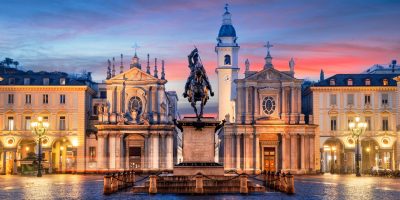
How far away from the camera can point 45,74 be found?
102750mm

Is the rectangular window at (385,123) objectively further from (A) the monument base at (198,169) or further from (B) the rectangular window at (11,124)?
(A) the monument base at (198,169)

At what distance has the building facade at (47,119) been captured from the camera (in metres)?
98.4

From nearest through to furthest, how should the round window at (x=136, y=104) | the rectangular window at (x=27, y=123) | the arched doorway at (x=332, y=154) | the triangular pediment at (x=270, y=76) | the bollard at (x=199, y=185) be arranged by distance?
the bollard at (x=199, y=185), the arched doorway at (x=332, y=154), the triangular pediment at (x=270, y=76), the rectangular window at (x=27, y=123), the round window at (x=136, y=104)

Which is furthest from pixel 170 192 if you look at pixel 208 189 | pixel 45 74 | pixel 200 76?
pixel 45 74

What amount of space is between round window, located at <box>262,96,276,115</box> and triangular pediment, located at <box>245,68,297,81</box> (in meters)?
2.76

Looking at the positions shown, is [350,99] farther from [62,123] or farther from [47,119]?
[47,119]

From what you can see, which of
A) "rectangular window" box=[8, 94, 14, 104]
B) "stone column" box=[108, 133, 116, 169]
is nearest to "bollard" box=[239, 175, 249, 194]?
"stone column" box=[108, 133, 116, 169]

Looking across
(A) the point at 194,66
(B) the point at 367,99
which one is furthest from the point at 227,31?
(A) the point at 194,66

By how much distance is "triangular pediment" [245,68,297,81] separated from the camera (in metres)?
98.6

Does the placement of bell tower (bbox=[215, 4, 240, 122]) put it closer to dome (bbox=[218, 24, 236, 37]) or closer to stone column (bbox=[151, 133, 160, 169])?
dome (bbox=[218, 24, 236, 37])

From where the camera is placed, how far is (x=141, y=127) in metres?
99.2

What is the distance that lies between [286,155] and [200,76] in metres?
54.7

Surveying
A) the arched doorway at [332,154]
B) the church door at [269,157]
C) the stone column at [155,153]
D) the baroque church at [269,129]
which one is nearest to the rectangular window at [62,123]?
the stone column at [155,153]

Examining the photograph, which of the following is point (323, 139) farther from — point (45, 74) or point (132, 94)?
point (45, 74)
